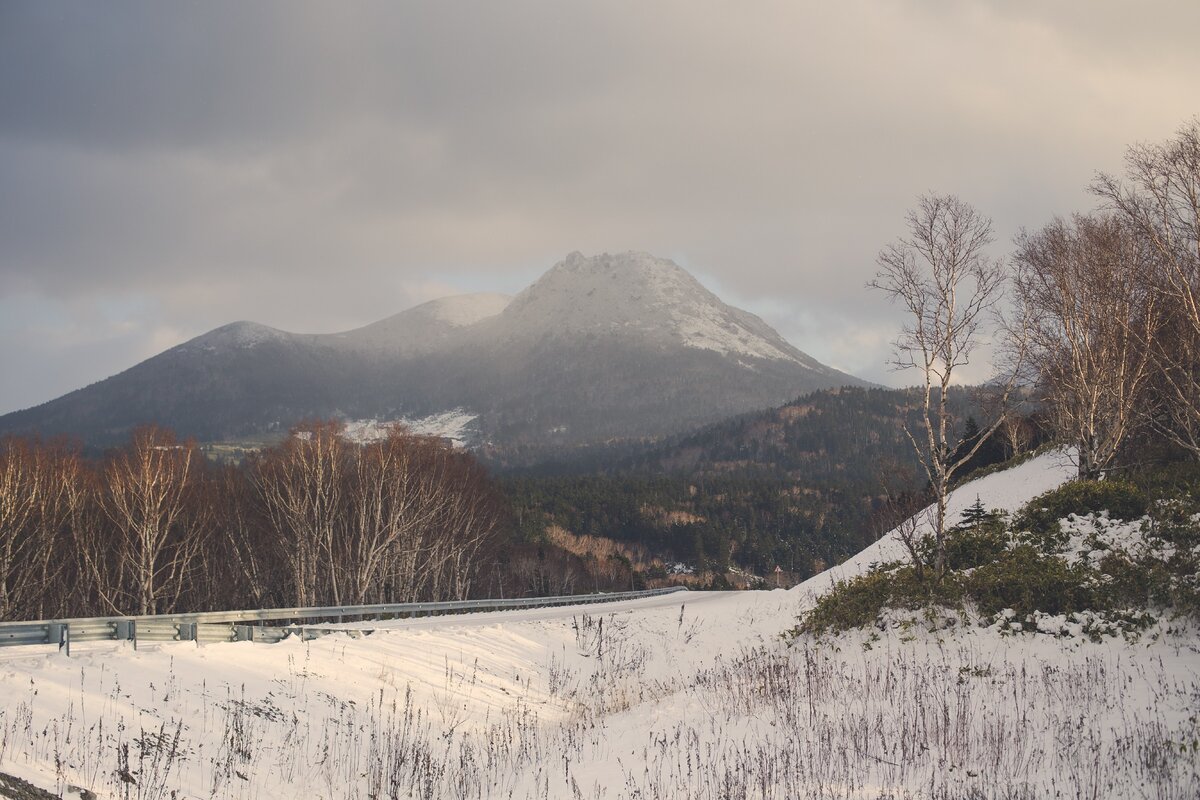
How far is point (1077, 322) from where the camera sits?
96.8ft

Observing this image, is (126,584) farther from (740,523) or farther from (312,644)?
(740,523)

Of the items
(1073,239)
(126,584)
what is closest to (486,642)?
(1073,239)

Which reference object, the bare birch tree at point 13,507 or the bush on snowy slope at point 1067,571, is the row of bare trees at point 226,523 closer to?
the bare birch tree at point 13,507

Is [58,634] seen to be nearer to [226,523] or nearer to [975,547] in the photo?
[975,547]

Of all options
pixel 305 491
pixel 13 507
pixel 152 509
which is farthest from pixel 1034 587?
pixel 13 507

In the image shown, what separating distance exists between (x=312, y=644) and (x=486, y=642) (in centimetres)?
698

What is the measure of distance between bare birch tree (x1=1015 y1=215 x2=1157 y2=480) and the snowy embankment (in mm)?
15372

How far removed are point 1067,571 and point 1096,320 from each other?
53.0 feet

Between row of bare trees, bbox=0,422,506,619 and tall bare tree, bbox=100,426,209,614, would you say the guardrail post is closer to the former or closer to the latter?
tall bare tree, bbox=100,426,209,614

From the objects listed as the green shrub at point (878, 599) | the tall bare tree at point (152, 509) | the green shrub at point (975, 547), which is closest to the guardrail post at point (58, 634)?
the green shrub at point (878, 599)

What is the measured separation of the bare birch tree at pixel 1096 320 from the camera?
2728cm

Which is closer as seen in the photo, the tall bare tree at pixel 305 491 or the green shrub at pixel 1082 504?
the green shrub at pixel 1082 504

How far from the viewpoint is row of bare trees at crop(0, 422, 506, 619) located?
1785 inches

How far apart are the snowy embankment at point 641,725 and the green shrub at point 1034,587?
99 centimetres
